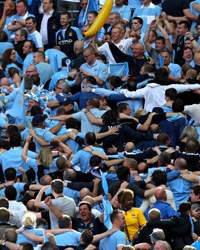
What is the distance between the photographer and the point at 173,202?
23.1 meters

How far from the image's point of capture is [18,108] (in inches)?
1067

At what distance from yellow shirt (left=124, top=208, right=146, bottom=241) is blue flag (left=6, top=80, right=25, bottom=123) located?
5231 mm

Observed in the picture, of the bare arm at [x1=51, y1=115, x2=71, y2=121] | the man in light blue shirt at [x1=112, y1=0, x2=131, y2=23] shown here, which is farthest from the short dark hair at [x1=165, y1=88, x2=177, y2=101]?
the man in light blue shirt at [x1=112, y1=0, x2=131, y2=23]

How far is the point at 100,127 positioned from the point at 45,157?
1571mm

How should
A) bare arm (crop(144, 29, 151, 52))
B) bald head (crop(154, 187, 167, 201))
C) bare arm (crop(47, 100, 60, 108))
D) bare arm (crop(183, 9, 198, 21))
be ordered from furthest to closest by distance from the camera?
1. bare arm (crop(183, 9, 198, 21))
2. bare arm (crop(144, 29, 151, 52))
3. bare arm (crop(47, 100, 60, 108))
4. bald head (crop(154, 187, 167, 201))

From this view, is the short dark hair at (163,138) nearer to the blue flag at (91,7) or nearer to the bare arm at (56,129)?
the bare arm at (56,129)

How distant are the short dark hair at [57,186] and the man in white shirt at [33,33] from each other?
716cm

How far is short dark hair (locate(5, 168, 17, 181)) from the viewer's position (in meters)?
24.3

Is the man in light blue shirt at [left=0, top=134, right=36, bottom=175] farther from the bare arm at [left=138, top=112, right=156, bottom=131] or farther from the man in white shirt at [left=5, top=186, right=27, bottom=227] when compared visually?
the bare arm at [left=138, top=112, right=156, bottom=131]

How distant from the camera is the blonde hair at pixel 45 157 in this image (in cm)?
2488

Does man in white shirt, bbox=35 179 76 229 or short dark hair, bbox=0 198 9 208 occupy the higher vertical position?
short dark hair, bbox=0 198 9 208

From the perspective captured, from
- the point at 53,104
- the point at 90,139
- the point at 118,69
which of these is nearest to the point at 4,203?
the point at 90,139

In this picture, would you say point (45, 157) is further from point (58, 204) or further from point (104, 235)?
point (104, 235)

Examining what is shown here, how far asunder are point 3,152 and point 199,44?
4860 mm
